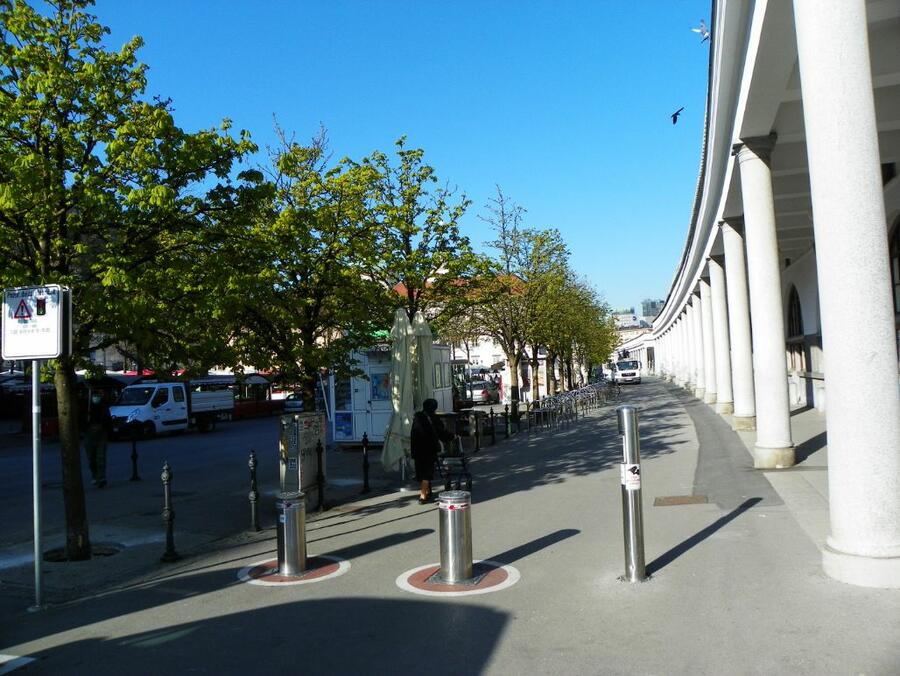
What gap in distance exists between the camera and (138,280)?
8352 millimetres

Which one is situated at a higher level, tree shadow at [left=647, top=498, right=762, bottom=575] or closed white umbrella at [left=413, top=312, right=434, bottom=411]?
closed white umbrella at [left=413, top=312, right=434, bottom=411]

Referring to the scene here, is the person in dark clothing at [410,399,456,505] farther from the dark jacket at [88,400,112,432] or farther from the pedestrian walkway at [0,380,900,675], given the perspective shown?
the dark jacket at [88,400,112,432]

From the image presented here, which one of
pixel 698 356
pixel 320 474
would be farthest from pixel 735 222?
pixel 698 356

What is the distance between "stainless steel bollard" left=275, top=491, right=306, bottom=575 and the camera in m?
7.47

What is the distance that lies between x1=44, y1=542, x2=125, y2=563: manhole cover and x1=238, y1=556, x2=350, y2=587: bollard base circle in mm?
2208

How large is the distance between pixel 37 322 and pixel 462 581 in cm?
464

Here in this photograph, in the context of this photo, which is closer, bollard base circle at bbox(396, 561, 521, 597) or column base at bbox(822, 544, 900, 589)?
column base at bbox(822, 544, 900, 589)

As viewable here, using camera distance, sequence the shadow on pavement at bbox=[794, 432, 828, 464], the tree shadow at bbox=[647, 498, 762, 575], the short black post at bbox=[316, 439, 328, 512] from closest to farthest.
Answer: the tree shadow at bbox=[647, 498, 762, 575] → the short black post at bbox=[316, 439, 328, 512] → the shadow on pavement at bbox=[794, 432, 828, 464]

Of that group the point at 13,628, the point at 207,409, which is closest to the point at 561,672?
the point at 13,628

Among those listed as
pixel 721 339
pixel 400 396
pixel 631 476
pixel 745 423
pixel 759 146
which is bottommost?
pixel 745 423

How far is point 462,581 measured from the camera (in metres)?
6.91

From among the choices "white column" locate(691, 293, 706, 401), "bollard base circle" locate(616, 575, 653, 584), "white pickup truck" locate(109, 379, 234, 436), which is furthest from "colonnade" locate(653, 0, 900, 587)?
"white pickup truck" locate(109, 379, 234, 436)

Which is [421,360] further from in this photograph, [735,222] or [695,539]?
[735,222]

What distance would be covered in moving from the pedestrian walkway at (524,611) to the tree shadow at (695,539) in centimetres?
2
